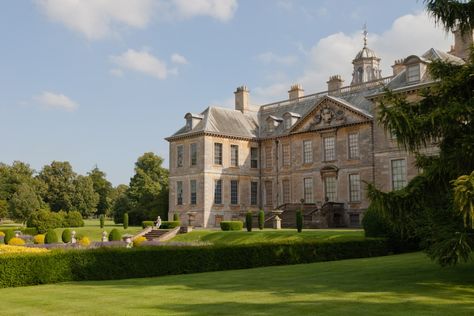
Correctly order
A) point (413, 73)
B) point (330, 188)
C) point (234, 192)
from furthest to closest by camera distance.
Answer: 1. point (234, 192)
2. point (330, 188)
3. point (413, 73)

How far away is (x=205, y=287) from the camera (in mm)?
12742

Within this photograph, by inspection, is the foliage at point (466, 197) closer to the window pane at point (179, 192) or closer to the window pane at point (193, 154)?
the window pane at point (193, 154)

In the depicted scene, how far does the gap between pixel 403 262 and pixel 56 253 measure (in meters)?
10.2

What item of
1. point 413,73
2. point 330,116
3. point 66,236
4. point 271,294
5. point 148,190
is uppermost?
point 413,73

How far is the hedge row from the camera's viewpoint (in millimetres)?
14234

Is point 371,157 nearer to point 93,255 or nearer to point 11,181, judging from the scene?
point 93,255

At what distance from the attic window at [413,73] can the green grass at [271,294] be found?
17.8 m

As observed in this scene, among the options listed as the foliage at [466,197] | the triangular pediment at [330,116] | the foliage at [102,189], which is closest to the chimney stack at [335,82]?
the triangular pediment at [330,116]

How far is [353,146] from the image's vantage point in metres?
36.3

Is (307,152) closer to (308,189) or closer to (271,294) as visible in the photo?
(308,189)

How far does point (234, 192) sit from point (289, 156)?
4985 millimetres

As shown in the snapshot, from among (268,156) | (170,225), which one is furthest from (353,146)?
(170,225)

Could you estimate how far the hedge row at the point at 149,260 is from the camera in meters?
14.2

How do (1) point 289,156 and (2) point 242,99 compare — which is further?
(2) point 242,99
